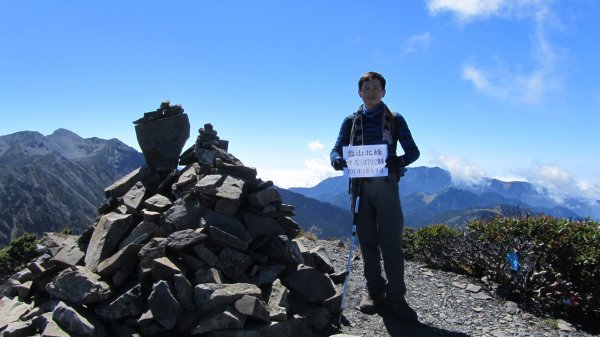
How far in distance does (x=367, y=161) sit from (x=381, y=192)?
678 mm

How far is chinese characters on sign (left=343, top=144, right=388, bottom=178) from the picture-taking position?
780 cm

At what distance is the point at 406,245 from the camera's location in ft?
49.6

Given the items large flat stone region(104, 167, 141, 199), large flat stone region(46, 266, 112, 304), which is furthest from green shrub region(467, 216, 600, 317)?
large flat stone region(104, 167, 141, 199)

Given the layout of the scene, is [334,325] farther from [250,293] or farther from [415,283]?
[415,283]

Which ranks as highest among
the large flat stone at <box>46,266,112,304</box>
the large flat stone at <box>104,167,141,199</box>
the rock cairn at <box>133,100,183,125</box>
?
the rock cairn at <box>133,100,183,125</box>

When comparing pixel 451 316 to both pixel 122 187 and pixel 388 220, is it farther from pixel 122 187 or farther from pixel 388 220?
pixel 122 187

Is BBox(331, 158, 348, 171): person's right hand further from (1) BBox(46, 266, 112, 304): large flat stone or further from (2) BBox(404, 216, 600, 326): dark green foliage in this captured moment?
(2) BBox(404, 216, 600, 326): dark green foliage

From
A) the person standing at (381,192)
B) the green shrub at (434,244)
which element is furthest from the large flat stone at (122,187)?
the green shrub at (434,244)

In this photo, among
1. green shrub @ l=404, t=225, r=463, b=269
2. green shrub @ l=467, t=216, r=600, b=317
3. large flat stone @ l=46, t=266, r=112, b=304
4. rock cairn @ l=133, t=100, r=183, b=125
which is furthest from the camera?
green shrub @ l=404, t=225, r=463, b=269

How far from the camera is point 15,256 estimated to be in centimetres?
1439

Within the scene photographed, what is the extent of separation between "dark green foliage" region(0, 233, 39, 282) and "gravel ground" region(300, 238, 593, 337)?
11.2m

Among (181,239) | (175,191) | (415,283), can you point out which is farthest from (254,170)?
(415,283)

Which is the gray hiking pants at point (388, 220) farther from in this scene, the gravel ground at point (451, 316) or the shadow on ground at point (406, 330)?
the gravel ground at point (451, 316)

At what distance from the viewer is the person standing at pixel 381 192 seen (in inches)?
315
